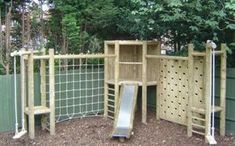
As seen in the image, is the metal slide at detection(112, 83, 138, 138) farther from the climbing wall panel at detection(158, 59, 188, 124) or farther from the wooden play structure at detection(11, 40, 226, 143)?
the climbing wall panel at detection(158, 59, 188, 124)

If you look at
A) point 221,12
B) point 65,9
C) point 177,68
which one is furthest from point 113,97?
point 221,12

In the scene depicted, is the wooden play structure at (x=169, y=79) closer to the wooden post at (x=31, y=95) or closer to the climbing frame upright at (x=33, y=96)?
the climbing frame upright at (x=33, y=96)

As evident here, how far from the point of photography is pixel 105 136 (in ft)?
21.7

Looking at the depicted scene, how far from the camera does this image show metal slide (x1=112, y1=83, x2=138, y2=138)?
6.41 metres

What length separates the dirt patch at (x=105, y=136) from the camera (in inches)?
248

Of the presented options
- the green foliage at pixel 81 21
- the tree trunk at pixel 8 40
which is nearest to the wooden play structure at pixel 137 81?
the green foliage at pixel 81 21

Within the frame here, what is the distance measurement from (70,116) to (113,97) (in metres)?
0.93

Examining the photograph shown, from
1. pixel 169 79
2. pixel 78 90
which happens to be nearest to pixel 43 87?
pixel 78 90

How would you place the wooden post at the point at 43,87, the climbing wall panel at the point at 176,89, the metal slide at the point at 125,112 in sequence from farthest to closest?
the wooden post at the point at 43,87, the climbing wall panel at the point at 176,89, the metal slide at the point at 125,112

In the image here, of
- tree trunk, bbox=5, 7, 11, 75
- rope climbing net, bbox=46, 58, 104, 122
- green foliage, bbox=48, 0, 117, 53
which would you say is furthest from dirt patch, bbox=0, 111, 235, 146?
green foliage, bbox=48, 0, 117, 53

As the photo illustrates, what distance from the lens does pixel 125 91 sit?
7.13 m

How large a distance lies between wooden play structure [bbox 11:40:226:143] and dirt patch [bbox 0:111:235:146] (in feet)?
0.53

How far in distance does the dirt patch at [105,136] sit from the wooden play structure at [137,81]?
16cm

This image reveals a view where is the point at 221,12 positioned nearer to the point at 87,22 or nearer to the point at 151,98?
the point at 151,98
